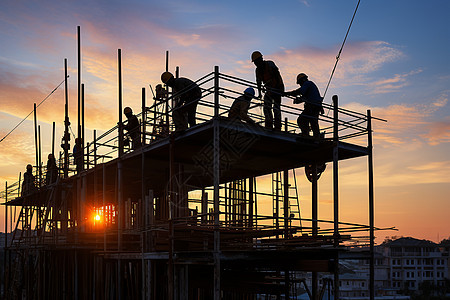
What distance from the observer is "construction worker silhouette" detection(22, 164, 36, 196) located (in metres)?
36.5

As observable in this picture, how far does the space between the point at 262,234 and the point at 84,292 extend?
9704 millimetres

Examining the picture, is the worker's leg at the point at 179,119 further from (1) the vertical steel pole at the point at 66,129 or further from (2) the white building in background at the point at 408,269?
(2) the white building in background at the point at 408,269

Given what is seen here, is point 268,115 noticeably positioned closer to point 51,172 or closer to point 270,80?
point 270,80

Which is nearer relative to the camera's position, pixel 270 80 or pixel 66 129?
pixel 270 80

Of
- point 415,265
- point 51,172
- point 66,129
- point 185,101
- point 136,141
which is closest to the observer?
point 185,101

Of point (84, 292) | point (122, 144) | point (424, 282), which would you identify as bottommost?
point (424, 282)

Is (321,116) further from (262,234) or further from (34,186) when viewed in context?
(34,186)

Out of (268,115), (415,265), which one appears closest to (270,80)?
(268,115)

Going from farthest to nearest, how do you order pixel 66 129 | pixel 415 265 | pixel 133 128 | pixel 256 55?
pixel 415 265 < pixel 66 129 < pixel 133 128 < pixel 256 55

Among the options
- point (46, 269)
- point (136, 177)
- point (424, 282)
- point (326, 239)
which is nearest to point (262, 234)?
point (326, 239)

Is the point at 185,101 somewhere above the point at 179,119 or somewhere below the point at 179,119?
above

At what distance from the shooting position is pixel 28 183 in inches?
1470

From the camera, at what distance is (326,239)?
1764 cm

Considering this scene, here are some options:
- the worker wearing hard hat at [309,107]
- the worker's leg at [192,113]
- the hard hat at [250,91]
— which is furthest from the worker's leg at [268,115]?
the worker's leg at [192,113]
